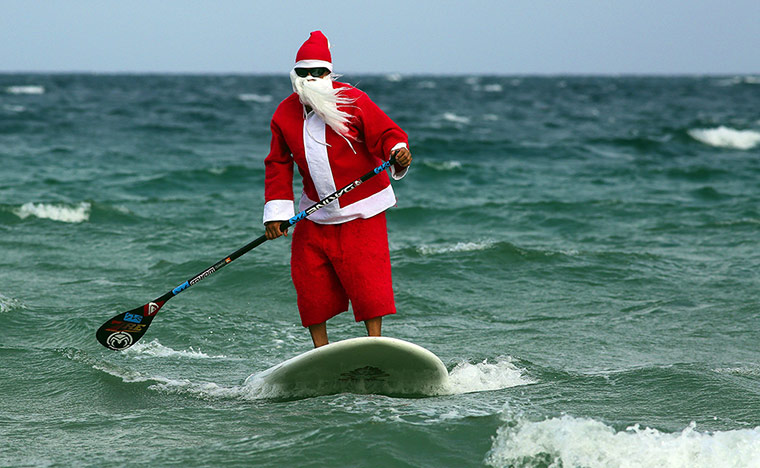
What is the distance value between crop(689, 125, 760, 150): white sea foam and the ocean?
368 inches

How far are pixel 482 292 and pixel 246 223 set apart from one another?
4503 millimetres

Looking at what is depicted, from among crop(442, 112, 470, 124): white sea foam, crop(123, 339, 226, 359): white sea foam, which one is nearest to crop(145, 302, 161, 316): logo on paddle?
crop(123, 339, 226, 359): white sea foam

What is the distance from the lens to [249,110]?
39.2m

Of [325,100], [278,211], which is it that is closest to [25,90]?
[278,211]

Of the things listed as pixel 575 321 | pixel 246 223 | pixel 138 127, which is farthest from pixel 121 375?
pixel 138 127

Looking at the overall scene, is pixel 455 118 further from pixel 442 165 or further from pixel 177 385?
pixel 177 385

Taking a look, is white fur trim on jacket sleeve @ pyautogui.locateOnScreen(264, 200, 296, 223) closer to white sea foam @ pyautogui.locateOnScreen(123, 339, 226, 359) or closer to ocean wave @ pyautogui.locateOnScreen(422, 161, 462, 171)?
white sea foam @ pyautogui.locateOnScreen(123, 339, 226, 359)

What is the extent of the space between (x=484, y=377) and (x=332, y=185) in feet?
4.67

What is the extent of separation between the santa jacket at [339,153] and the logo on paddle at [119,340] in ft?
4.00

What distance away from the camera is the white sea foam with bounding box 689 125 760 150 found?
2550 centimetres

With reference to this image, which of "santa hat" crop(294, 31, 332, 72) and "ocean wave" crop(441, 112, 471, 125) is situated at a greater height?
"santa hat" crop(294, 31, 332, 72)

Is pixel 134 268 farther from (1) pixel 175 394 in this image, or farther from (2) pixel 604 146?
(2) pixel 604 146

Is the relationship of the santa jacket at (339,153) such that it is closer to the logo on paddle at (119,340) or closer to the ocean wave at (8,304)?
the logo on paddle at (119,340)

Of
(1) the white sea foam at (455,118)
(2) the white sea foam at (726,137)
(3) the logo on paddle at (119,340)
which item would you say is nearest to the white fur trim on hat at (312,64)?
(3) the logo on paddle at (119,340)
